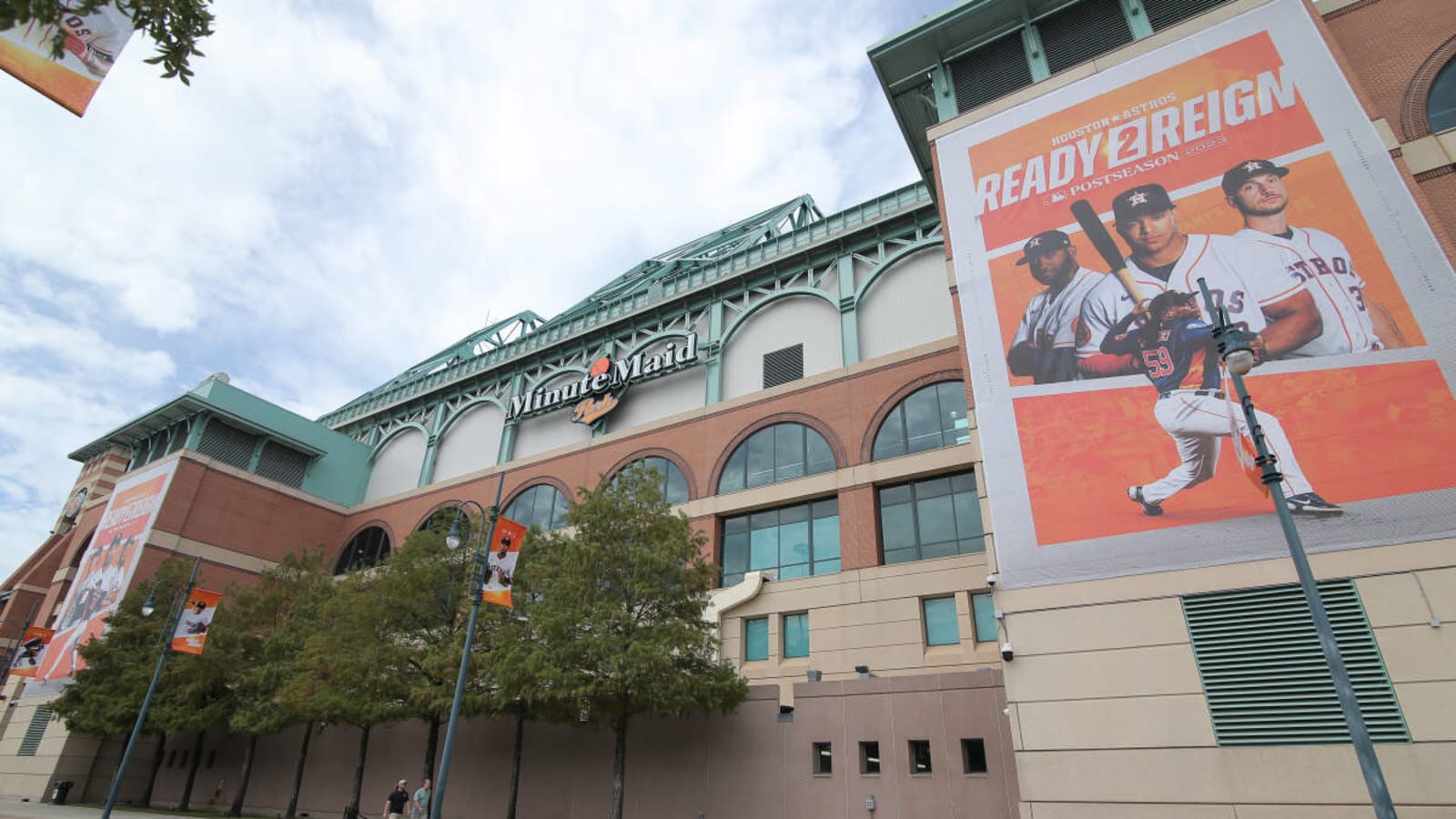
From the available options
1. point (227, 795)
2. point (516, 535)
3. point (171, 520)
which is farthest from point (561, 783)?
point (171, 520)

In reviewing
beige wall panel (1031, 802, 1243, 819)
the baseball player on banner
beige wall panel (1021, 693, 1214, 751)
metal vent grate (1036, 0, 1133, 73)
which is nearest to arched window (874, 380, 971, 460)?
the baseball player on banner

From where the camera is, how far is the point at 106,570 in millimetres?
42094

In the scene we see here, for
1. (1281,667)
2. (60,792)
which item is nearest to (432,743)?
(60,792)

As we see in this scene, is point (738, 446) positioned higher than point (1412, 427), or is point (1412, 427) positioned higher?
point (738, 446)

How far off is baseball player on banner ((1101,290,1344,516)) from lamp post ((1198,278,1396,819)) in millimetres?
5474

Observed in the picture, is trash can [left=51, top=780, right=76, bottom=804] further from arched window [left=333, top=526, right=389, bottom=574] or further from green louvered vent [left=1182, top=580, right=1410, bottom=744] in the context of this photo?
green louvered vent [left=1182, top=580, right=1410, bottom=744]

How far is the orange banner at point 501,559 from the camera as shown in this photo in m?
18.7

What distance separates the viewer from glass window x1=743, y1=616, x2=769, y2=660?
28375mm

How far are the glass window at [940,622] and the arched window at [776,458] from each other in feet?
22.5

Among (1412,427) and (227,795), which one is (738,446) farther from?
(227,795)

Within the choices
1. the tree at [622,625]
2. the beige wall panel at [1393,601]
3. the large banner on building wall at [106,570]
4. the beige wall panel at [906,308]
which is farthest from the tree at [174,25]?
the large banner on building wall at [106,570]

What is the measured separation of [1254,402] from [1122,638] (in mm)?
5892

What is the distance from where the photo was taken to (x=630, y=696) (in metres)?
22.0

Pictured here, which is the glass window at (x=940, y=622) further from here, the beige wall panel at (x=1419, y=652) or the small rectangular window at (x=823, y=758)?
the beige wall panel at (x=1419, y=652)
